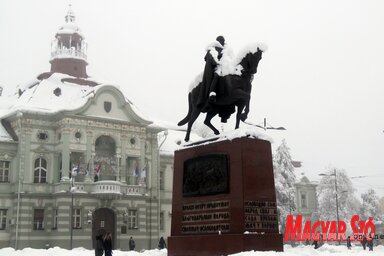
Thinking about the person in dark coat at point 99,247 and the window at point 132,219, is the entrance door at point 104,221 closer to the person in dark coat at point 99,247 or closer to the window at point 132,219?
the window at point 132,219

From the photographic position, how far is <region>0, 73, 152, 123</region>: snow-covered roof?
42688mm

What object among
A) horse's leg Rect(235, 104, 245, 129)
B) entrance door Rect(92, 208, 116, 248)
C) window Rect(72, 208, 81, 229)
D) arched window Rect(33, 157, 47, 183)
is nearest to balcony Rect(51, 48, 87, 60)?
arched window Rect(33, 157, 47, 183)

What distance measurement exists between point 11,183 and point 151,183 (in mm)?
11779

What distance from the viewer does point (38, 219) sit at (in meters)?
41.8

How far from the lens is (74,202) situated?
41594mm

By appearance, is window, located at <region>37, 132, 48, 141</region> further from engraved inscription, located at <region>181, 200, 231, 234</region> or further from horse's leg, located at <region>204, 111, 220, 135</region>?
engraved inscription, located at <region>181, 200, 231, 234</region>

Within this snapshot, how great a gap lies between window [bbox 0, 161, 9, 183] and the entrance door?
718 centimetres

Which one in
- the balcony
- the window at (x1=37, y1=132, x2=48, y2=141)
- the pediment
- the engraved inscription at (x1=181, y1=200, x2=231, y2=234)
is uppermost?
the balcony

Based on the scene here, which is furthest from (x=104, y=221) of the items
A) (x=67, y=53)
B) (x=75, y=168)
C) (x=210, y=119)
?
(x=210, y=119)

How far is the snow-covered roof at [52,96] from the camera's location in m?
42.7

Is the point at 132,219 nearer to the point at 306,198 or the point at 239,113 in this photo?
the point at 306,198

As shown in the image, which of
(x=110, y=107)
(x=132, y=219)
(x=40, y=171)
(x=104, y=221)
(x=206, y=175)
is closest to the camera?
(x=206, y=175)

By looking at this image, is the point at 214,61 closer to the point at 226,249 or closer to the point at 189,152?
the point at 189,152

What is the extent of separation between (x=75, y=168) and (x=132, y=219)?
7.87 m
